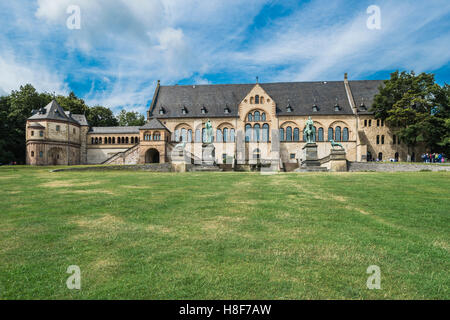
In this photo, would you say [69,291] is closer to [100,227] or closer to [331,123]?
[100,227]

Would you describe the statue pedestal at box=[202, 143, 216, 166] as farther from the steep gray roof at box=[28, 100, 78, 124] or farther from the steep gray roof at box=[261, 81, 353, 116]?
the steep gray roof at box=[28, 100, 78, 124]

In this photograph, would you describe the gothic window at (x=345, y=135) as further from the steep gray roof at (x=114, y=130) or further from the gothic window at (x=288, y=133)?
the steep gray roof at (x=114, y=130)

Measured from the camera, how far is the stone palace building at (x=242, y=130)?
4500 centimetres

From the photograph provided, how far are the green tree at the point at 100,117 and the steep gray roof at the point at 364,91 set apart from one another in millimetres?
65101

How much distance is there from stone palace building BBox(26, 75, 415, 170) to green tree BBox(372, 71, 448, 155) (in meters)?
4.32

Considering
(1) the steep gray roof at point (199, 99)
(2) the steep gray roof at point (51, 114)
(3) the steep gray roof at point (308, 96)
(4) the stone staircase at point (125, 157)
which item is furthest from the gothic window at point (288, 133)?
(2) the steep gray roof at point (51, 114)

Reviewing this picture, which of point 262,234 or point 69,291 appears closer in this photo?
point 69,291

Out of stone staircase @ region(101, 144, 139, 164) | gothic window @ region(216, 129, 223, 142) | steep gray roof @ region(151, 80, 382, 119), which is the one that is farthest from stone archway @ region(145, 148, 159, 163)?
gothic window @ region(216, 129, 223, 142)

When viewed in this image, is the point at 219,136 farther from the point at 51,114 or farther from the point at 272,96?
the point at 51,114

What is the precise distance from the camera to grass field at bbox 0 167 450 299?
10.2ft

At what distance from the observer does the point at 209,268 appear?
360cm

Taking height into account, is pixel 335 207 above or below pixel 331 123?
below
